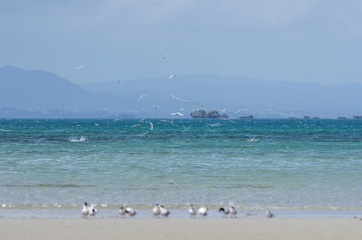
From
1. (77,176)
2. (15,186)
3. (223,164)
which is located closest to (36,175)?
(77,176)

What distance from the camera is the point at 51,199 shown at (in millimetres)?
21266

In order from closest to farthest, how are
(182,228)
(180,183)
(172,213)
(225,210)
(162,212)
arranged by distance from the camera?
(182,228) → (162,212) → (225,210) → (172,213) → (180,183)

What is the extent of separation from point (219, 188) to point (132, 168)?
9.23 metres

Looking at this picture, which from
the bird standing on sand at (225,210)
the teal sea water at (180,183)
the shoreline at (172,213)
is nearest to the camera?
the shoreline at (172,213)

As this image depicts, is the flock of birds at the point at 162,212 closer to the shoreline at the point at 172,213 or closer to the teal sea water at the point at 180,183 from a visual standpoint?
the shoreline at the point at 172,213

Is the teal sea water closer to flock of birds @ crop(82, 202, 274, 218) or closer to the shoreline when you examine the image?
the shoreline

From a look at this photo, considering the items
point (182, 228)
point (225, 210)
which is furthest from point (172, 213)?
point (182, 228)

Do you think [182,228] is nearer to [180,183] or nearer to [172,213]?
[172,213]

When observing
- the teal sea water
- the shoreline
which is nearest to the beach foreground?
the shoreline

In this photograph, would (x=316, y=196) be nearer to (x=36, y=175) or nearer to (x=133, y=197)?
(x=133, y=197)

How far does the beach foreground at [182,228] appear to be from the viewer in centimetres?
1514

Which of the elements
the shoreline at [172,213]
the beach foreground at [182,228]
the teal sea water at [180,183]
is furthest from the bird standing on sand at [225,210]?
the teal sea water at [180,183]

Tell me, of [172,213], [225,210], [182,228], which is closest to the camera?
[182,228]

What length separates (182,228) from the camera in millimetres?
16234
